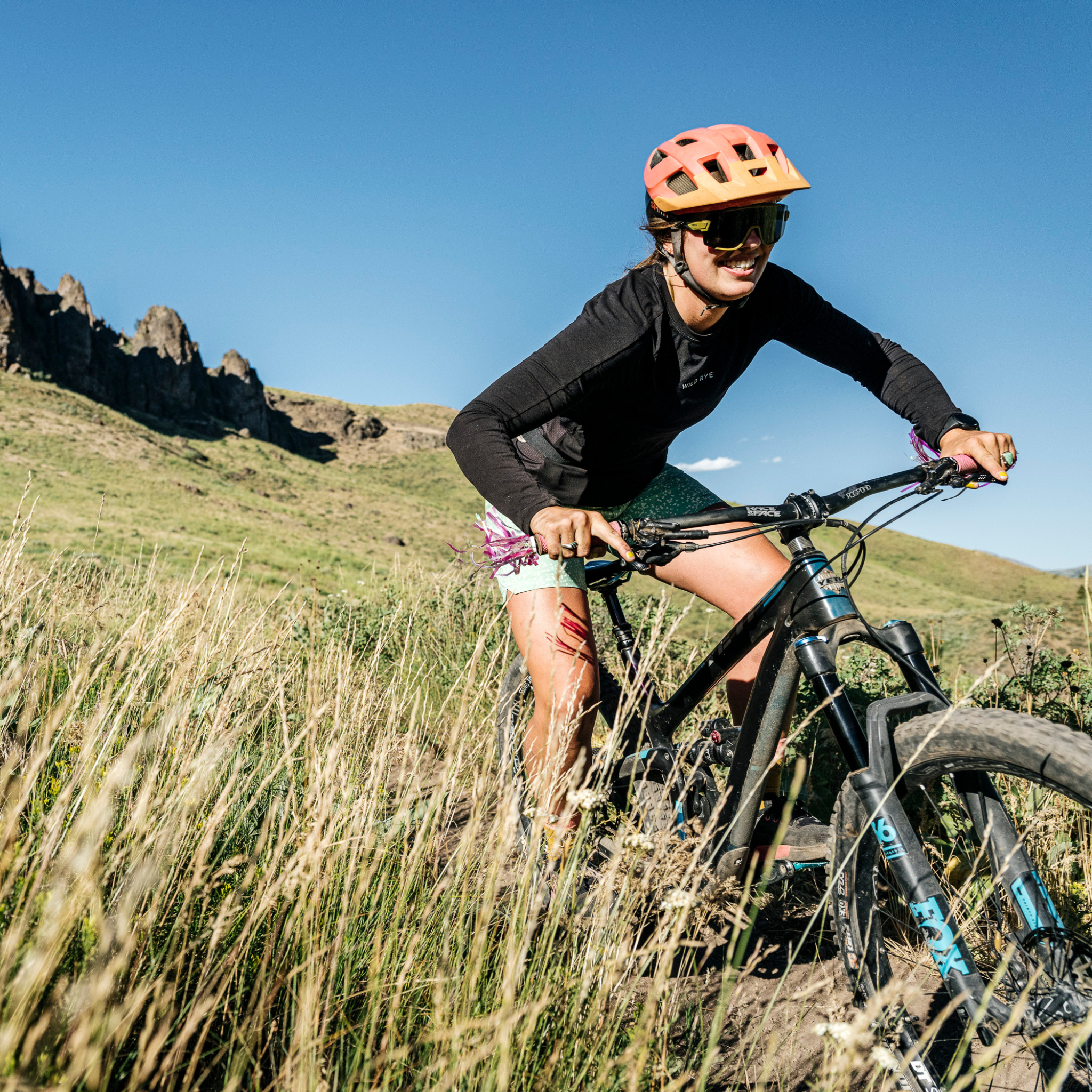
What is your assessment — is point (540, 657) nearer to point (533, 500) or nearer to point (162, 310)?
point (533, 500)

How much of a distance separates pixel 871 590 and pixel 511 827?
47459mm

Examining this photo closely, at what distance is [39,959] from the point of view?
1.00 m

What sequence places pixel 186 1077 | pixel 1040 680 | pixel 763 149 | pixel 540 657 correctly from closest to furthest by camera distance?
pixel 186 1077 → pixel 763 149 → pixel 540 657 → pixel 1040 680

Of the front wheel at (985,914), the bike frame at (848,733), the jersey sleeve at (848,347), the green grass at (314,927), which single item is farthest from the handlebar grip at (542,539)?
the jersey sleeve at (848,347)

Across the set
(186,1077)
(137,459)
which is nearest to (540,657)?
(186,1077)

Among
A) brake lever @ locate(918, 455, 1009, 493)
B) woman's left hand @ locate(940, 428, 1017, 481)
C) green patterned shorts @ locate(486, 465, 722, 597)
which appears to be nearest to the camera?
brake lever @ locate(918, 455, 1009, 493)

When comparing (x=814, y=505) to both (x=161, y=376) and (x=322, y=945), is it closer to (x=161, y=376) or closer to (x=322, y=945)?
(x=322, y=945)

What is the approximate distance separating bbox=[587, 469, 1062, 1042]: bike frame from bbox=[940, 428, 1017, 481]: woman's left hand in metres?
0.25

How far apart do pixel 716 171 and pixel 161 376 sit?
89.5 meters

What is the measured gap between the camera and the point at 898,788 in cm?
188

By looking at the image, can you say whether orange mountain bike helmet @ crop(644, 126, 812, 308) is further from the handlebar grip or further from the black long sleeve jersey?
the handlebar grip

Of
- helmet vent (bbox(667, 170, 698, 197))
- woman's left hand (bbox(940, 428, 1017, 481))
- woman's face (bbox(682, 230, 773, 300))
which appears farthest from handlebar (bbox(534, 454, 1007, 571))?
helmet vent (bbox(667, 170, 698, 197))

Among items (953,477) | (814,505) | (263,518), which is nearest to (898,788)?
(814,505)

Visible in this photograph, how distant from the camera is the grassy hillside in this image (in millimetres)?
18281
